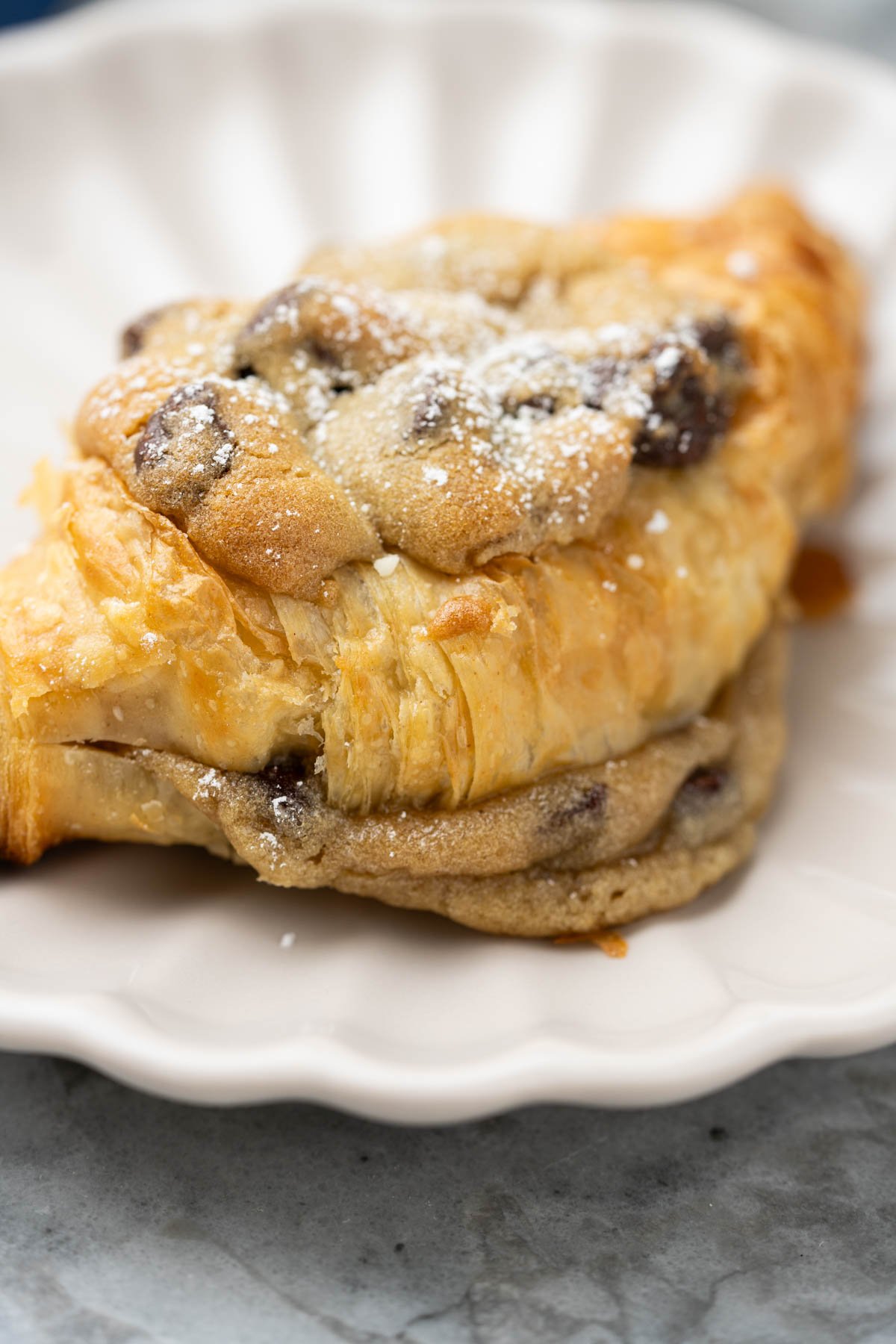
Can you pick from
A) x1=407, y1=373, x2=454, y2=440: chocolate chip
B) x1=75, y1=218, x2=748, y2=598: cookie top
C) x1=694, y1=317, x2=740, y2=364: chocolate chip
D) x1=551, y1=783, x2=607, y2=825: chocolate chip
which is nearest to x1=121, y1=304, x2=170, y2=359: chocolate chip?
x1=75, y1=218, x2=748, y2=598: cookie top

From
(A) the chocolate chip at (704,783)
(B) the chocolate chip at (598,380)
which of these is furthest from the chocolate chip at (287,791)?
(B) the chocolate chip at (598,380)

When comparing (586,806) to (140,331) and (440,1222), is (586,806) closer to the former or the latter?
(440,1222)

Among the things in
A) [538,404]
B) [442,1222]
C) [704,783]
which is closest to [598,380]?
[538,404]

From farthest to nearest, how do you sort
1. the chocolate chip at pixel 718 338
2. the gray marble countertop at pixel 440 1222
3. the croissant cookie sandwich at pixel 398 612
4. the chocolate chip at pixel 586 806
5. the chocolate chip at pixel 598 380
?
the chocolate chip at pixel 718 338, the chocolate chip at pixel 598 380, the chocolate chip at pixel 586 806, the croissant cookie sandwich at pixel 398 612, the gray marble countertop at pixel 440 1222

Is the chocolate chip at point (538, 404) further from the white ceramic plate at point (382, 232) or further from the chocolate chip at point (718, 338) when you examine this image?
the white ceramic plate at point (382, 232)

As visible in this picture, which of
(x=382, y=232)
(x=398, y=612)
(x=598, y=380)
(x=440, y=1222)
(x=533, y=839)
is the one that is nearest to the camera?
(x=440, y=1222)

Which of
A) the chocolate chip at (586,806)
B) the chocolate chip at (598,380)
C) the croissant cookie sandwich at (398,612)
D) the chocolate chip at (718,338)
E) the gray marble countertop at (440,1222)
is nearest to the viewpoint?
the gray marble countertop at (440,1222)

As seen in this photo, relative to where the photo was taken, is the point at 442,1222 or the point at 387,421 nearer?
the point at 442,1222
